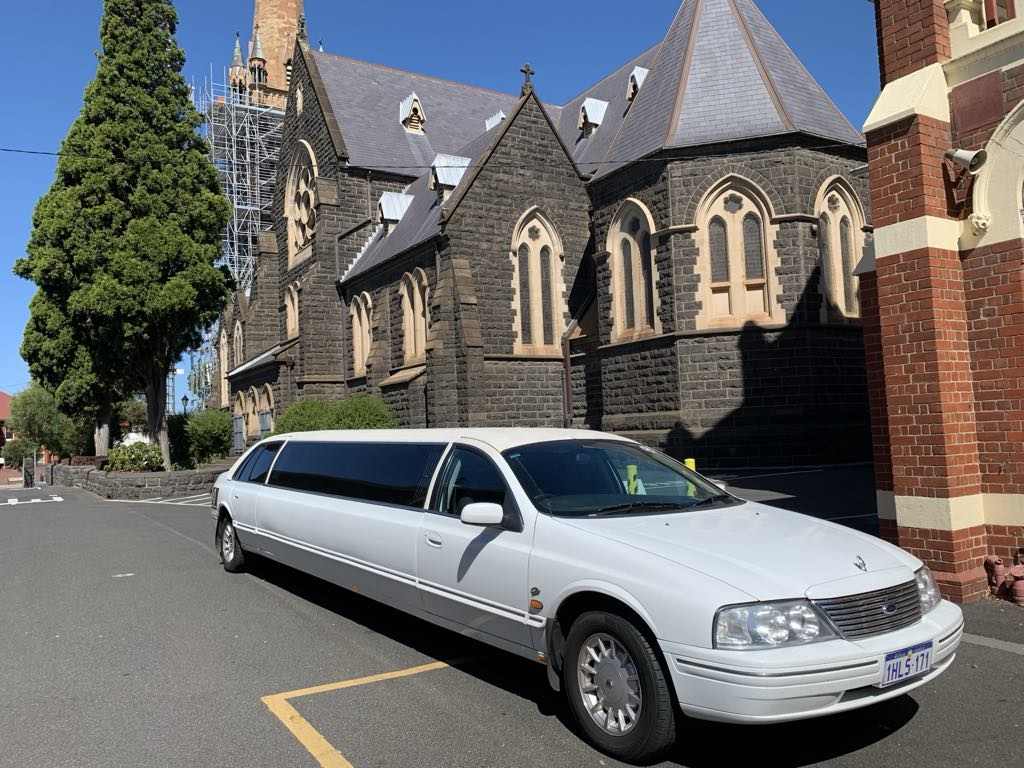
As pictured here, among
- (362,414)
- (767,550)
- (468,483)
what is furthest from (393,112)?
(767,550)

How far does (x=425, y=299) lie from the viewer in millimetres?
24031

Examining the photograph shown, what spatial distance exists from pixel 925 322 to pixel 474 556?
456 cm

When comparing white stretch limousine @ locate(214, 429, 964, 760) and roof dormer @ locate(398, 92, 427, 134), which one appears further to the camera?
roof dormer @ locate(398, 92, 427, 134)

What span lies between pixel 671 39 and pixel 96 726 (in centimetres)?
2099

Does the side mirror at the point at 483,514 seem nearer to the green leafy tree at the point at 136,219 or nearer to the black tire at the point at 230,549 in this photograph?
the black tire at the point at 230,549

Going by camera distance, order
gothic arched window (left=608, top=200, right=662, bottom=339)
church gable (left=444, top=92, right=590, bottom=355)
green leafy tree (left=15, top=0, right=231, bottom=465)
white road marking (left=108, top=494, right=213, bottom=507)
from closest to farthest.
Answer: gothic arched window (left=608, top=200, right=662, bottom=339) < white road marking (left=108, top=494, right=213, bottom=507) < church gable (left=444, top=92, right=590, bottom=355) < green leafy tree (left=15, top=0, right=231, bottom=465)

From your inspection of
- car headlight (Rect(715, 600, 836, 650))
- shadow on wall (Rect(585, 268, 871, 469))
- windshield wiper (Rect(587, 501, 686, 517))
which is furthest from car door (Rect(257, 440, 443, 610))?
shadow on wall (Rect(585, 268, 871, 469))

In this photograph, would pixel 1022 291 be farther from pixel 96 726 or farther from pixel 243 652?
pixel 96 726

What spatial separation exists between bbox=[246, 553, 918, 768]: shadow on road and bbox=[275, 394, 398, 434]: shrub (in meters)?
15.3

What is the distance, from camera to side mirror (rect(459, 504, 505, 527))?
4527mm

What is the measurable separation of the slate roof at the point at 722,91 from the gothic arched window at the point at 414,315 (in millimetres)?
7073

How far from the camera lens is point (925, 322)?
6797 mm

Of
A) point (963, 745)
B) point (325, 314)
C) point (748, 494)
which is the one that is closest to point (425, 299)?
point (325, 314)

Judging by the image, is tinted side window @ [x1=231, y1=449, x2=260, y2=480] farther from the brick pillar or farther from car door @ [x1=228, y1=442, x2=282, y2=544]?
the brick pillar
